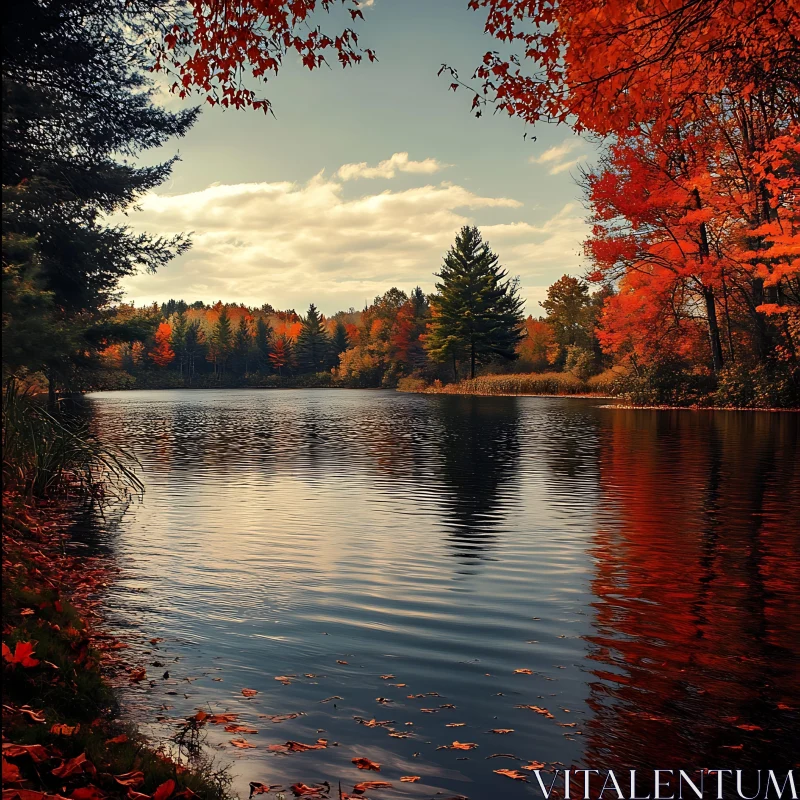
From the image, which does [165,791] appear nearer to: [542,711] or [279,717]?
[279,717]

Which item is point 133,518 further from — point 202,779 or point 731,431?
point 731,431

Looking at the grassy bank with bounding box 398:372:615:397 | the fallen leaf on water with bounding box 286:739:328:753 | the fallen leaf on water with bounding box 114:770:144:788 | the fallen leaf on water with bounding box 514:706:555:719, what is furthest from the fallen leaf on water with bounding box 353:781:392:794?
the grassy bank with bounding box 398:372:615:397

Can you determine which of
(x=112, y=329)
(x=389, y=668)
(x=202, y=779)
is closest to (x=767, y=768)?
(x=389, y=668)

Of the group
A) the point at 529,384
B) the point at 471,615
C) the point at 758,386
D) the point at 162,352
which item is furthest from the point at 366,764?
the point at 162,352

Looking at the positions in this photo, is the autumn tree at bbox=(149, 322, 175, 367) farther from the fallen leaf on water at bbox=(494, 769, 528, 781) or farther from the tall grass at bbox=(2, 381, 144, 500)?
the fallen leaf on water at bbox=(494, 769, 528, 781)

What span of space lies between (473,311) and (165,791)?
6485 cm

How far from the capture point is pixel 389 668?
5.78 meters

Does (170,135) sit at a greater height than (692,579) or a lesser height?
greater

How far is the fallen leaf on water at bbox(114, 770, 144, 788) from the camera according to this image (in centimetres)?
372

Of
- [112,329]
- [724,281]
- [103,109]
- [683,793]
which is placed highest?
[103,109]

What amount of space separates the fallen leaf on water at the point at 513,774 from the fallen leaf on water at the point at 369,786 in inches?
24.1

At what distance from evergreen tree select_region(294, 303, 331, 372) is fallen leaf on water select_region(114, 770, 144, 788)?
10890cm

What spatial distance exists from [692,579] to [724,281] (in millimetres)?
27809

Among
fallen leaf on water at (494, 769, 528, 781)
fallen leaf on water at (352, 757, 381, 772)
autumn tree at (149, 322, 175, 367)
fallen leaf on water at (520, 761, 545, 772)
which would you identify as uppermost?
autumn tree at (149, 322, 175, 367)
